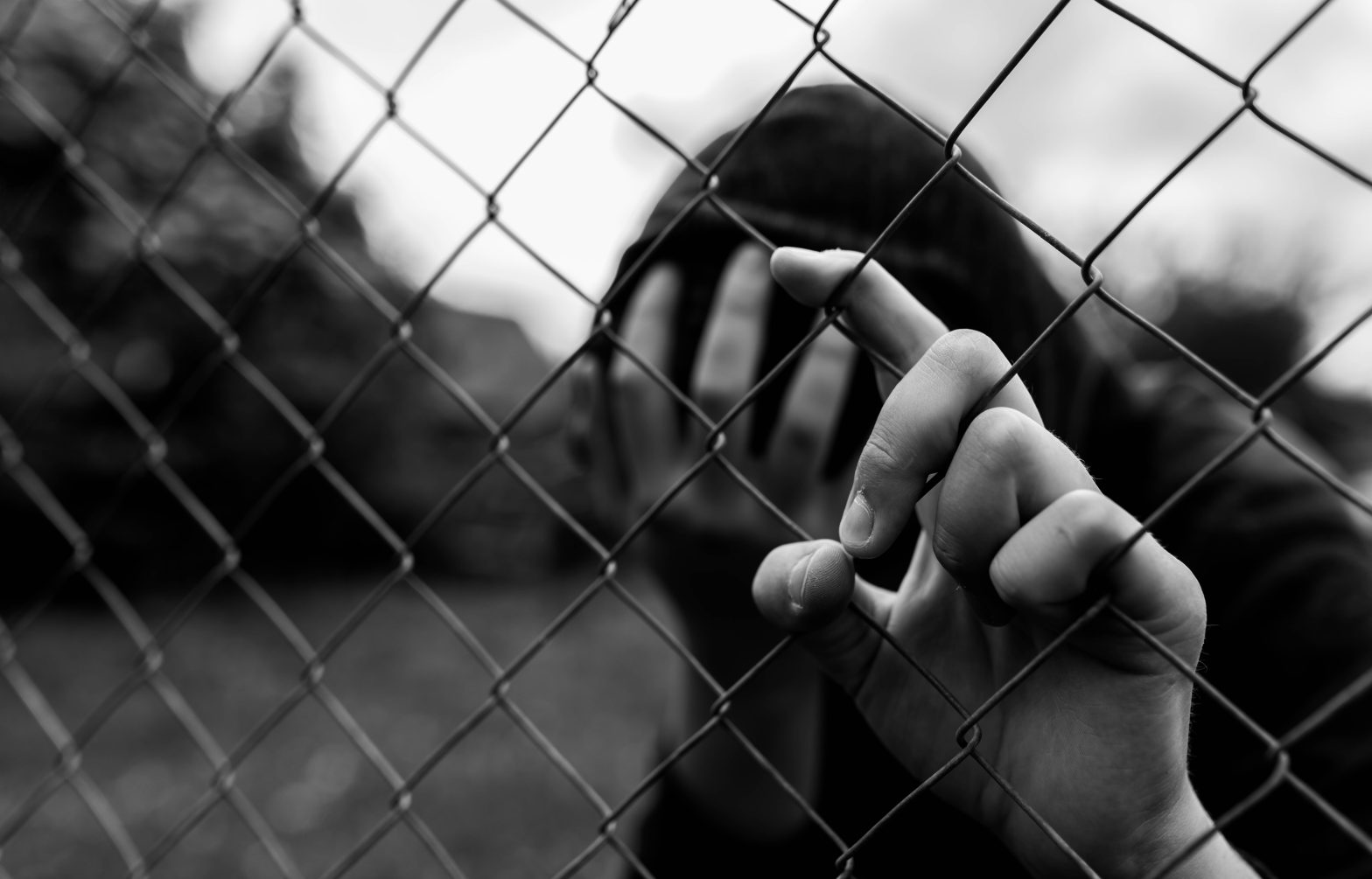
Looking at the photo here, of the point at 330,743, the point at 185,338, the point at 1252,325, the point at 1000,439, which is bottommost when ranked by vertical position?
the point at 330,743

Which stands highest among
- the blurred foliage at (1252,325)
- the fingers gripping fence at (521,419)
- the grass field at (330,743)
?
the blurred foliage at (1252,325)

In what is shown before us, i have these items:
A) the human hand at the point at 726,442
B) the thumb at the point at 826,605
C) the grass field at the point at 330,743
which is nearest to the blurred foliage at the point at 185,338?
the grass field at the point at 330,743

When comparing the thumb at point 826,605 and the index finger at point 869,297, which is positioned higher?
the index finger at point 869,297

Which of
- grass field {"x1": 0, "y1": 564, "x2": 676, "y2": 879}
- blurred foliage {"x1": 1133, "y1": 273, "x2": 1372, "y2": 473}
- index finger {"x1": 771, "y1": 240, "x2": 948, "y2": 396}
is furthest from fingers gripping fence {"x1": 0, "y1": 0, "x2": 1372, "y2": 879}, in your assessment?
blurred foliage {"x1": 1133, "y1": 273, "x2": 1372, "y2": 473}

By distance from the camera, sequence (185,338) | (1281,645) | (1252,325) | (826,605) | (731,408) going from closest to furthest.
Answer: (826,605)
(731,408)
(1281,645)
(185,338)
(1252,325)

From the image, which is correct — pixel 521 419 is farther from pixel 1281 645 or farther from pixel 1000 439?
pixel 1281 645

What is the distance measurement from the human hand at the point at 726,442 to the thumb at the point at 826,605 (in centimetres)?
19

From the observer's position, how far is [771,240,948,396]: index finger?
0.72 metres

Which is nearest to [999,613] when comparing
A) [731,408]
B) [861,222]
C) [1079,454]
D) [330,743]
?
[731,408]

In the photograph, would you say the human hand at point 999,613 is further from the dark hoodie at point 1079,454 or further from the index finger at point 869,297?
the dark hoodie at point 1079,454

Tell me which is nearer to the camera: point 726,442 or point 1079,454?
point 726,442

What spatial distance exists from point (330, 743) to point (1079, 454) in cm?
400

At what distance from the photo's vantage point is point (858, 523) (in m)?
0.65

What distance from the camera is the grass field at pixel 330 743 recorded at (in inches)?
132
